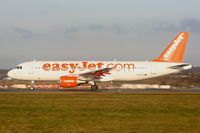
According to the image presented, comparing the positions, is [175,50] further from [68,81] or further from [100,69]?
[68,81]

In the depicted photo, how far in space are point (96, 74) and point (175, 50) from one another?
12.2 m

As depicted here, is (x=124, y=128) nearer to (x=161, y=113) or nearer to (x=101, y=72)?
(x=161, y=113)

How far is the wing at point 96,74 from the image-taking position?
42.2m

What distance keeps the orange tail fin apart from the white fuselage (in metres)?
1.18

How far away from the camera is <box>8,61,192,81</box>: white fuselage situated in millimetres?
44000

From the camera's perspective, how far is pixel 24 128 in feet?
43.5

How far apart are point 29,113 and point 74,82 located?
2306 centimetres

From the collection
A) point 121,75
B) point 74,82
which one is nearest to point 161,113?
point 74,82

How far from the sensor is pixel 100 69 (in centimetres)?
4244

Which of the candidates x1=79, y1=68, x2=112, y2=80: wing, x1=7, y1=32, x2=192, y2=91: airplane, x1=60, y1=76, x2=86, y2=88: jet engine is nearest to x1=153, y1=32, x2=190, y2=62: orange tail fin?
x1=7, y1=32, x2=192, y2=91: airplane

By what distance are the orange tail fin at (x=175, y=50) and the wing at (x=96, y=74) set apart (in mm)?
8593

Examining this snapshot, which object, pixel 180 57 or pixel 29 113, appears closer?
pixel 29 113

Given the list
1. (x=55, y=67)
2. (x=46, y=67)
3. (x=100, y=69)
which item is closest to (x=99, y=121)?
(x=100, y=69)

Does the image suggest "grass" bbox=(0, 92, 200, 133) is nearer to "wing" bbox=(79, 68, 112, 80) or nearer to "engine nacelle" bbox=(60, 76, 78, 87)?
"engine nacelle" bbox=(60, 76, 78, 87)
